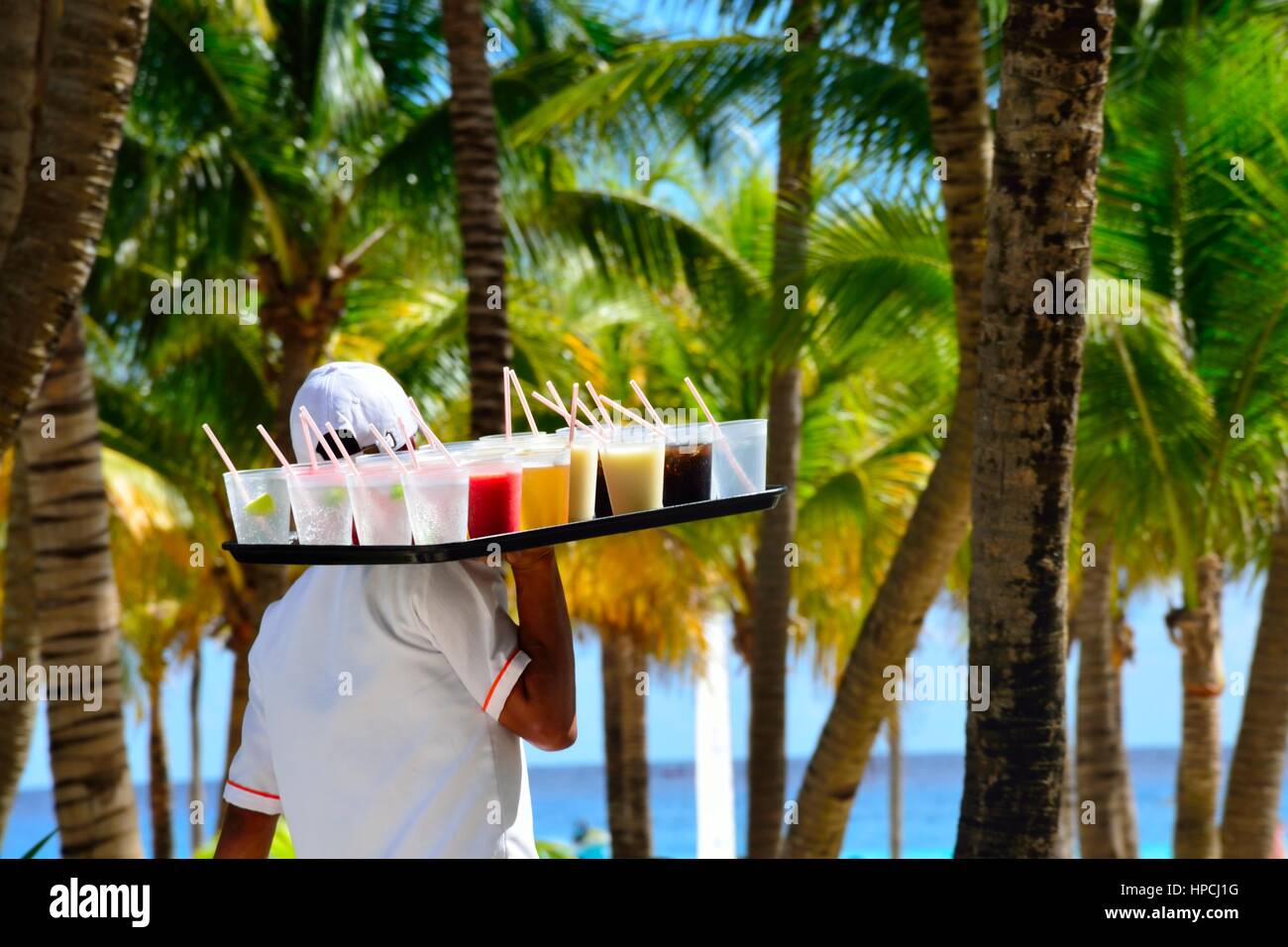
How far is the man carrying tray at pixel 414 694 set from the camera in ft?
8.86

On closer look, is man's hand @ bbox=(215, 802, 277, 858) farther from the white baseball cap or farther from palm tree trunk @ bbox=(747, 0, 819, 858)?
palm tree trunk @ bbox=(747, 0, 819, 858)

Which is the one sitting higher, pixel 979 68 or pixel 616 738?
pixel 979 68

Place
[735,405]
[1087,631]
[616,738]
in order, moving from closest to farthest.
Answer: [1087,631], [735,405], [616,738]

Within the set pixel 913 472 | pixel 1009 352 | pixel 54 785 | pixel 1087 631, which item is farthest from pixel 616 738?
pixel 1009 352

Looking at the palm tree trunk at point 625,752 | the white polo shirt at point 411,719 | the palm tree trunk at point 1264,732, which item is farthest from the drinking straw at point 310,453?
the palm tree trunk at point 625,752

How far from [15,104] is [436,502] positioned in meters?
3.41

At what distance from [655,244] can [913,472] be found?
12.8 feet

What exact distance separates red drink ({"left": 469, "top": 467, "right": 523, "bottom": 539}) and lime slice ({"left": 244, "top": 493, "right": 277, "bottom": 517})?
46 centimetres

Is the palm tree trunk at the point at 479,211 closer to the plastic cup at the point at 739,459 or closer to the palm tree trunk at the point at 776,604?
the palm tree trunk at the point at 776,604

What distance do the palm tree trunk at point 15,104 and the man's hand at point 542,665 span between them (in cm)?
322

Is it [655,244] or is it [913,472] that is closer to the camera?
[655,244]

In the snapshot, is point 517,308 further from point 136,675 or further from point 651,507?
point 136,675

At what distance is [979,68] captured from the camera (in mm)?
7199
